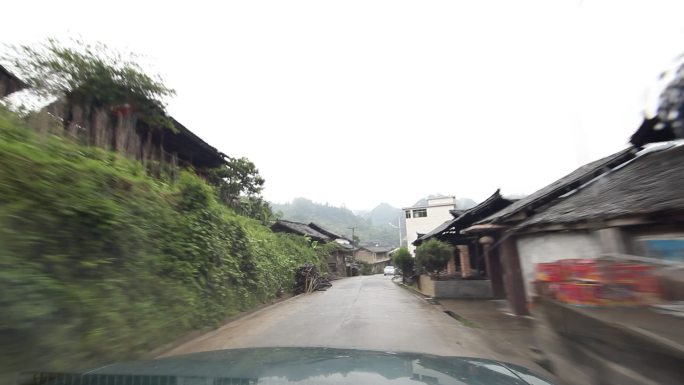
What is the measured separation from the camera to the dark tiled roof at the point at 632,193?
5.73 metres

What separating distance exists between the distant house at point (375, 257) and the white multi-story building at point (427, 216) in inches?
391

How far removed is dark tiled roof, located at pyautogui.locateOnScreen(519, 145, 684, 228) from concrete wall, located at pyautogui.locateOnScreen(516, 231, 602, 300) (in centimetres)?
61

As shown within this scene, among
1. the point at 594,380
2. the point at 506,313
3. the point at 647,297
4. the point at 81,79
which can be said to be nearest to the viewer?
the point at 647,297

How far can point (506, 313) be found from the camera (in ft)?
34.9

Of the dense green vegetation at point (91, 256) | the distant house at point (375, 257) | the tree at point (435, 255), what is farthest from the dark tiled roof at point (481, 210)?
the distant house at point (375, 257)

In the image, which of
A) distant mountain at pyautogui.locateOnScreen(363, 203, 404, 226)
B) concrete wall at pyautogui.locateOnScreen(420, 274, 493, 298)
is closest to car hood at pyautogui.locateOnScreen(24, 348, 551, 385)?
concrete wall at pyautogui.locateOnScreen(420, 274, 493, 298)

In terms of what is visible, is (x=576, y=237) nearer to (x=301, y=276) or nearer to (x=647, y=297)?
(x=647, y=297)

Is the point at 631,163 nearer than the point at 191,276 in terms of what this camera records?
No

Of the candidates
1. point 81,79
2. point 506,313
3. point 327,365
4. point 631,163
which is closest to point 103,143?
point 81,79

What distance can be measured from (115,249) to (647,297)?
22.3ft

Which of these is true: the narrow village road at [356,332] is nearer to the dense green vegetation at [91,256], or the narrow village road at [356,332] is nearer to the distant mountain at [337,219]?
the dense green vegetation at [91,256]

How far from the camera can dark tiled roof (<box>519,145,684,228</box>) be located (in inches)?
226

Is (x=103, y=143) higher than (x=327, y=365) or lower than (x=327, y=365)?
higher

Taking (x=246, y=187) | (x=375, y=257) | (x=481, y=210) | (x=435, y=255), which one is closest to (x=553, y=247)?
(x=481, y=210)
